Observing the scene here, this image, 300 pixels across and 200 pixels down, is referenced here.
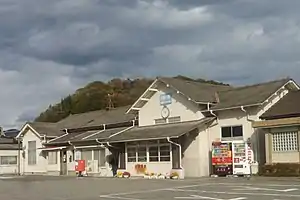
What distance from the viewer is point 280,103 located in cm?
3303

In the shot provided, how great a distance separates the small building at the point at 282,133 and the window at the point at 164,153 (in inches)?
279

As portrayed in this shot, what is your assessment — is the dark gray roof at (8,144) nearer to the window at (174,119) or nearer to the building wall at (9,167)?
the building wall at (9,167)

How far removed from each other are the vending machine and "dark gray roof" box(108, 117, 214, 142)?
3319mm

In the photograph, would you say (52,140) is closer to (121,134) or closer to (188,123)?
(121,134)

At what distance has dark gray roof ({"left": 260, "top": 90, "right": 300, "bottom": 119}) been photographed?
30703 millimetres

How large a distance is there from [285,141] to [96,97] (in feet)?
183

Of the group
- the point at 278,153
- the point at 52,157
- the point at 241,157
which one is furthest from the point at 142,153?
the point at 52,157

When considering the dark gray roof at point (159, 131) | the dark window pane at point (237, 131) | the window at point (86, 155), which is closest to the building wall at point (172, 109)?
the dark gray roof at point (159, 131)

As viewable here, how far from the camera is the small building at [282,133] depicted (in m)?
29.7

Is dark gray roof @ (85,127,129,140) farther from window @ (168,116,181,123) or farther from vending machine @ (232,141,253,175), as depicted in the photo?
vending machine @ (232,141,253,175)


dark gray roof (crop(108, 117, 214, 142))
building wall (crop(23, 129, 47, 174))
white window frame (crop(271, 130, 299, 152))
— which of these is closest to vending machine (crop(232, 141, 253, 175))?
white window frame (crop(271, 130, 299, 152))

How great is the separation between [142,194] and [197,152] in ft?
47.1

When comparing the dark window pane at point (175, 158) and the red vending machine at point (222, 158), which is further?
the dark window pane at point (175, 158)

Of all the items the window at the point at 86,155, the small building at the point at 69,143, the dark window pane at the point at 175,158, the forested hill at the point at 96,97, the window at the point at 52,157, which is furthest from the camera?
the forested hill at the point at 96,97
